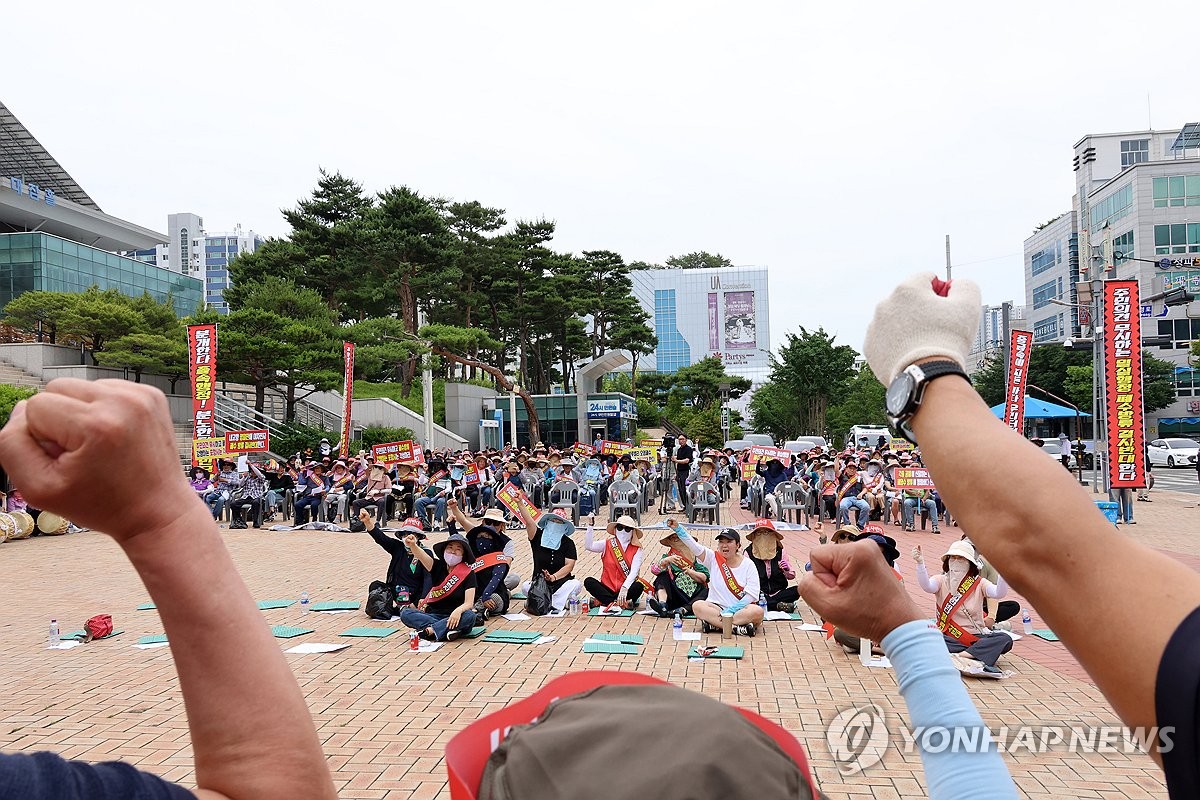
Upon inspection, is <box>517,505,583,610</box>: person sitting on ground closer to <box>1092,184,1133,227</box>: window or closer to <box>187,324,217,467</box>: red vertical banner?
<box>187,324,217,467</box>: red vertical banner

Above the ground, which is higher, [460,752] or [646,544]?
[460,752]

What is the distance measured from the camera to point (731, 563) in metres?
8.30

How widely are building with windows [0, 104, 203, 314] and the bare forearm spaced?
4525 centimetres

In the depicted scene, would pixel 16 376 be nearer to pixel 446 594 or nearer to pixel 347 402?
pixel 347 402

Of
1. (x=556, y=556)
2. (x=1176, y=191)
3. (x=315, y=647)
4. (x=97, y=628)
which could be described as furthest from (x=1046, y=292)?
(x=97, y=628)

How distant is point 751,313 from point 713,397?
54.1m

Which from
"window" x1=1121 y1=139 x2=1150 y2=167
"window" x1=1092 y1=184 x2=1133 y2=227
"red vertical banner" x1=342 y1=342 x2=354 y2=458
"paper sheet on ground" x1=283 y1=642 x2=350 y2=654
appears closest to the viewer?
"paper sheet on ground" x1=283 y1=642 x2=350 y2=654

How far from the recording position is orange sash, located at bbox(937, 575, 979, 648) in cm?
694

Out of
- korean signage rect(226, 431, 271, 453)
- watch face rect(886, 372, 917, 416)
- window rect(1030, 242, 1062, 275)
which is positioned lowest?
korean signage rect(226, 431, 271, 453)

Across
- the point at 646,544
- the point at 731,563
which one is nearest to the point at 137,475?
the point at 731,563

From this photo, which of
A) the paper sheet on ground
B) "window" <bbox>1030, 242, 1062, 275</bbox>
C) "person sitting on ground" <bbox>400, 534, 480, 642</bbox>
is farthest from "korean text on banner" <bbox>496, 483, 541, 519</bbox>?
"window" <bbox>1030, 242, 1062, 275</bbox>

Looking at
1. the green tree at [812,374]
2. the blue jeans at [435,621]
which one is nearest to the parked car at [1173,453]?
the green tree at [812,374]

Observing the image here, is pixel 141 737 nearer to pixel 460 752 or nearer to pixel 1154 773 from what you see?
pixel 460 752

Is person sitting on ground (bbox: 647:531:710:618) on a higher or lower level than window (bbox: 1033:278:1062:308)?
lower
